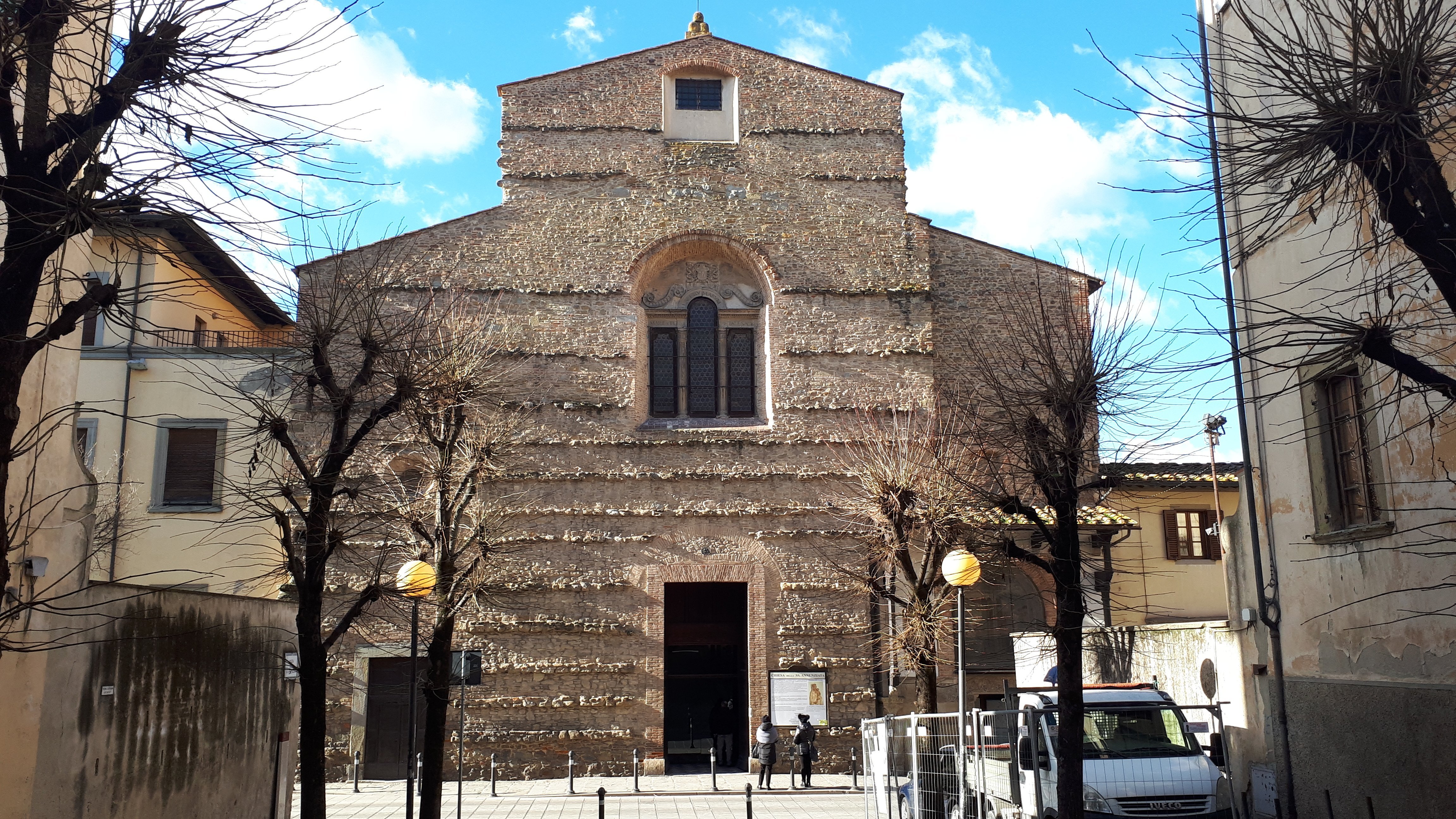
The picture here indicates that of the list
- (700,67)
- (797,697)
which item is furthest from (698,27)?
(797,697)

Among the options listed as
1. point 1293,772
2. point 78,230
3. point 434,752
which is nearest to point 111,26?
point 78,230

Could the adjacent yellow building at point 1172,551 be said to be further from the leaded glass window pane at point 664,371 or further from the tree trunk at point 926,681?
the leaded glass window pane at point 664,371

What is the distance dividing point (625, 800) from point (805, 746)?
10.8 feet

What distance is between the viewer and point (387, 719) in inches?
837

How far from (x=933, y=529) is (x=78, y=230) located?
14216 millimetres

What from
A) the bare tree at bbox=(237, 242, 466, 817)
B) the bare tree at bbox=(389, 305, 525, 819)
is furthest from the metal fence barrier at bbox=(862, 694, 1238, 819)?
the bare tree at bbox=(237, 242, 466, 817)

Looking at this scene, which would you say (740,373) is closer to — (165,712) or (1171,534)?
(1171,534)

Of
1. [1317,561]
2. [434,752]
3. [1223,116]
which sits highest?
[1223,116]

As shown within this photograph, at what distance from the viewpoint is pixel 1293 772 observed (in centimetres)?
1220

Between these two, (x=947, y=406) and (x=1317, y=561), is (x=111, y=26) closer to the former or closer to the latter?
(x=1317, y=561)

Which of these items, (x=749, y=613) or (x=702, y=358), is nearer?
(x=749, y=613)

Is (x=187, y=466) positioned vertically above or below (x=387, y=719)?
above

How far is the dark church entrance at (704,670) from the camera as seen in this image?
22.7 meters

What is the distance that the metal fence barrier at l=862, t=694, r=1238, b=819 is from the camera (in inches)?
440
